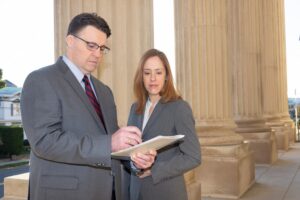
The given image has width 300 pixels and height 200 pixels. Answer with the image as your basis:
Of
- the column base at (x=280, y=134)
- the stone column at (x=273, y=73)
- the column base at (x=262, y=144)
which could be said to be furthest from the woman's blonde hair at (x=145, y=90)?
the column base at (x=280, y=134)

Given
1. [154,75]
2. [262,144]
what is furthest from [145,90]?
[262,144]

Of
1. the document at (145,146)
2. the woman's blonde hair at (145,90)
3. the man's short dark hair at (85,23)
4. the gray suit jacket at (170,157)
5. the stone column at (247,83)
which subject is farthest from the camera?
the stone column at (247,83)

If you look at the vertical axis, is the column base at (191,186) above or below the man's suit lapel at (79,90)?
below

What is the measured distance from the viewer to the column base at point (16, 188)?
580 cm

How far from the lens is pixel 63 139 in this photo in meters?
2.77

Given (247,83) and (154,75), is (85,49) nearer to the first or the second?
Result: (154,75)

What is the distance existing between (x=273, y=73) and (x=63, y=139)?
53.7ft

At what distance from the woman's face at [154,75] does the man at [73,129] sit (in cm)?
100

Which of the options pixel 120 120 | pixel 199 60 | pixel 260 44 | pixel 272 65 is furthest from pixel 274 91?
pixel 120 120

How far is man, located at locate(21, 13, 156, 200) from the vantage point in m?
2.79

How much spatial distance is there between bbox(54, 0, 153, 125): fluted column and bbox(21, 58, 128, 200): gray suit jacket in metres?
2.65

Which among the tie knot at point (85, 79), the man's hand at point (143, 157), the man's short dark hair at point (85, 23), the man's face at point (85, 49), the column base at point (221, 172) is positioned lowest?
the column base at point (221, 172)

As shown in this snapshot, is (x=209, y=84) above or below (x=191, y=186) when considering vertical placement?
above

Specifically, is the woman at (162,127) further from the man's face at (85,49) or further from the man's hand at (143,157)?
the man's face at (85,49)
